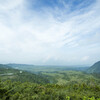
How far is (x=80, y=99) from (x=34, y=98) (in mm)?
8488

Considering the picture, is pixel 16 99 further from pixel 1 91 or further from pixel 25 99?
pixel 1 91

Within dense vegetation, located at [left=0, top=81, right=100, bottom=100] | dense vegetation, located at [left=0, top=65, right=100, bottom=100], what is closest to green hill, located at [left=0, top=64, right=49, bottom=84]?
dense vegetation, located at [left=0, top=65, right=100, bottom=100]

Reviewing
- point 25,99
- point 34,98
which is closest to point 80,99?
point 34,98

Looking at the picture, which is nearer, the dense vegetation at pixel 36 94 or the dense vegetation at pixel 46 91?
the dense vegetation at pixel 36 94

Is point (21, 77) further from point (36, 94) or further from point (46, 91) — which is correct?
point (36, 94)

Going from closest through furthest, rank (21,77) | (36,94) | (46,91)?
(36,94)
(46,91)
(21,77)

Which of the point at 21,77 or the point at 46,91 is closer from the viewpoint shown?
the point at 46,91

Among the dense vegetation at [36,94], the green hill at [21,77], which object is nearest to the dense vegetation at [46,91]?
the dense vegetation at [36,94]

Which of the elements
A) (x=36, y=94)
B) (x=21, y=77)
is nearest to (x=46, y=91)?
(x=36, y=94)

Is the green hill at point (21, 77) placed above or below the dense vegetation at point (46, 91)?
below

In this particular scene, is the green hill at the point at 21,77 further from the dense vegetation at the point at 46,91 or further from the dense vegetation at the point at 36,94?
the dense vegetation at the point at 36,94

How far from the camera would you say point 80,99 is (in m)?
15.1

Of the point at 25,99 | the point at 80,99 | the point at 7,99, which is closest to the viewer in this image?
the point at 25,99

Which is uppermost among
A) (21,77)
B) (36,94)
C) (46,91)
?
(36,94)
